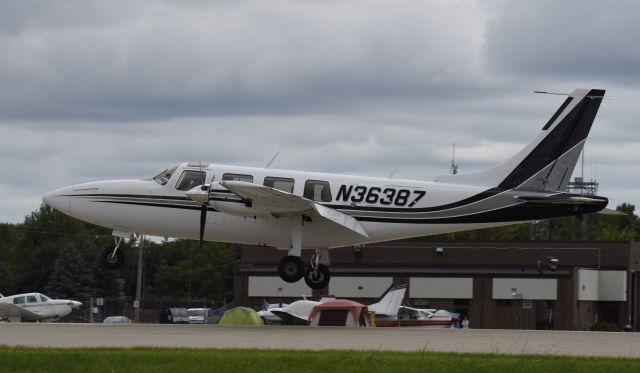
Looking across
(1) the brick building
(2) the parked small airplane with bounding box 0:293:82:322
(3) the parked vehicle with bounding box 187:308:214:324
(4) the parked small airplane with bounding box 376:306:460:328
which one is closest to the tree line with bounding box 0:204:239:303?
(3) the parked vehicle with bounding box 187:308:214:324

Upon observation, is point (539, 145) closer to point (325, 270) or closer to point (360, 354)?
point (325, 270)

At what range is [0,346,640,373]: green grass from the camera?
973 inches

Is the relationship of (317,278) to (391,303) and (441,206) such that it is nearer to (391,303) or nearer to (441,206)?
(441,206)

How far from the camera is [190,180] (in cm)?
4109

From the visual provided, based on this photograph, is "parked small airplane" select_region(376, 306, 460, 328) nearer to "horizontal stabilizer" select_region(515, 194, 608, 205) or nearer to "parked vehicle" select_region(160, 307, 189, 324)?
"horizontal stabilizer" select_region(515, 194, 608, 205)

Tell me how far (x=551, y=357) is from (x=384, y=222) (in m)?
16.2

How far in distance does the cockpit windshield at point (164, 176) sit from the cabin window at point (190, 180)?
1.72 feet

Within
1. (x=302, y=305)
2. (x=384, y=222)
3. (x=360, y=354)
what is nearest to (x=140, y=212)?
(x=384, y=222)

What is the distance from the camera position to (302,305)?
2111 inches

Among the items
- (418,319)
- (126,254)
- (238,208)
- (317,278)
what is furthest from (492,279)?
(126,254)

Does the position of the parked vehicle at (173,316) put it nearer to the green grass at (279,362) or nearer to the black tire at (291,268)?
the black tire at (291,268)

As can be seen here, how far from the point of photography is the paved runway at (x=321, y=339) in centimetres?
2917

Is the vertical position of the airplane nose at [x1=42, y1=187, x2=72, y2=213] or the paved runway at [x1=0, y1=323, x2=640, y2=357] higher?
the airplane nose at [x1=42, y1=187, x2=72, y2=213]

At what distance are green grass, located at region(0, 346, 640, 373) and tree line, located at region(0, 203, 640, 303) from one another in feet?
287
